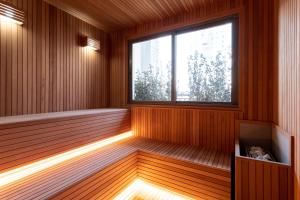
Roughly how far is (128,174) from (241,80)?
2.39 m

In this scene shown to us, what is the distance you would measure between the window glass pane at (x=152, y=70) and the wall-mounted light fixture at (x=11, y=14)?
7.38ft

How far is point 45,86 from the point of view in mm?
2936

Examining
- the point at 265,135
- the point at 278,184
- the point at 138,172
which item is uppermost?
the point at 265,135

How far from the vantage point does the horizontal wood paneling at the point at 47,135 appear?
1.77m

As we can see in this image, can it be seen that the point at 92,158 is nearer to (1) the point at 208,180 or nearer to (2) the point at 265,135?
(1) the point at 208,180

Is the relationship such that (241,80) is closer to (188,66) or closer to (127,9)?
(188,66)

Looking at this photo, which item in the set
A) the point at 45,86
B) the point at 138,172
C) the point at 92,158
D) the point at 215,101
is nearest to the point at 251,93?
the point at 215,101

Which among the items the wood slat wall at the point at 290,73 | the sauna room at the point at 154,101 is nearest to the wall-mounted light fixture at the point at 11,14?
the sauna room at the point at 154,101

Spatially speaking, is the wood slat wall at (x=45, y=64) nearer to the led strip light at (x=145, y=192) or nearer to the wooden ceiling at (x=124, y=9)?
the wooden ceiling at (x=124, y=9)

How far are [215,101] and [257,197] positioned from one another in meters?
1.69

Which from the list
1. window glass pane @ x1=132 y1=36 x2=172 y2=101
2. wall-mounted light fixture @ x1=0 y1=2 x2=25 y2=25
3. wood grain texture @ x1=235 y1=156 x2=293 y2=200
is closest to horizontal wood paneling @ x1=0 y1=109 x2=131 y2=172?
window glass pane @ x1=132 y1=36 x2=172 y2=101

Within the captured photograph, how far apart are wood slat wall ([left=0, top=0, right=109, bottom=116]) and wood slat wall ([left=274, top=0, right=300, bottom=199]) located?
3.53 meters

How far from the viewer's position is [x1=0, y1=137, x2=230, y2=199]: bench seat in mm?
1732

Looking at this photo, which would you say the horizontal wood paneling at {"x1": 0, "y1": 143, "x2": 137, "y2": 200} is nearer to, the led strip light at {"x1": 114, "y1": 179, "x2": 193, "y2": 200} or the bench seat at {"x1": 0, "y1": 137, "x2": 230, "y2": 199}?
the bench seat at {"x1": 0, "y1": 137, "x2": 230, "y2": 199}
